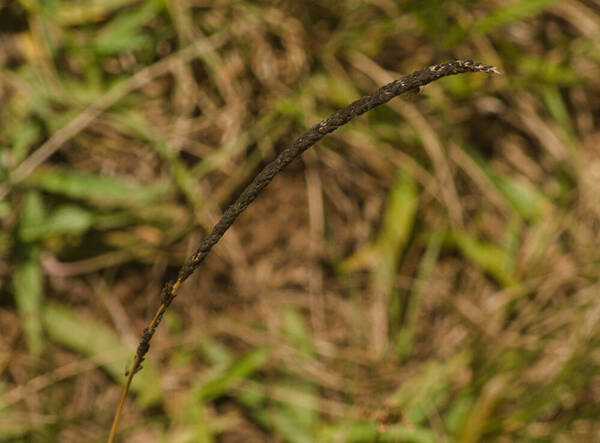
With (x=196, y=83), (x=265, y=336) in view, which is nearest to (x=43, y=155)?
(x=196, y=83)

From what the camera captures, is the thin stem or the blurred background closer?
the thin stem

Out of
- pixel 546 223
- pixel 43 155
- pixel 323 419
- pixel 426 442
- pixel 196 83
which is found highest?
pixel 196 83

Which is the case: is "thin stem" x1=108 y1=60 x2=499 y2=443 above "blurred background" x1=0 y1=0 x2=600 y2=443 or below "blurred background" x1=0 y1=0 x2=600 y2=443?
below

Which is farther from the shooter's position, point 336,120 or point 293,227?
point 293,227

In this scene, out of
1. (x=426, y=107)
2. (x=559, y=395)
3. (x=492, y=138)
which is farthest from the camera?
(x=492, y=138)

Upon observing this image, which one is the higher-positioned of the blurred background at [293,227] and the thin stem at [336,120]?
the blurred background at [293,227]

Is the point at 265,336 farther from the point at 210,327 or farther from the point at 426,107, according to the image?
the point at 426,107

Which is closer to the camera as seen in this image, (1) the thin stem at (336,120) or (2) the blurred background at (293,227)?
(1) the thin stem at (336,120)

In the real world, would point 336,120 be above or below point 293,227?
below
